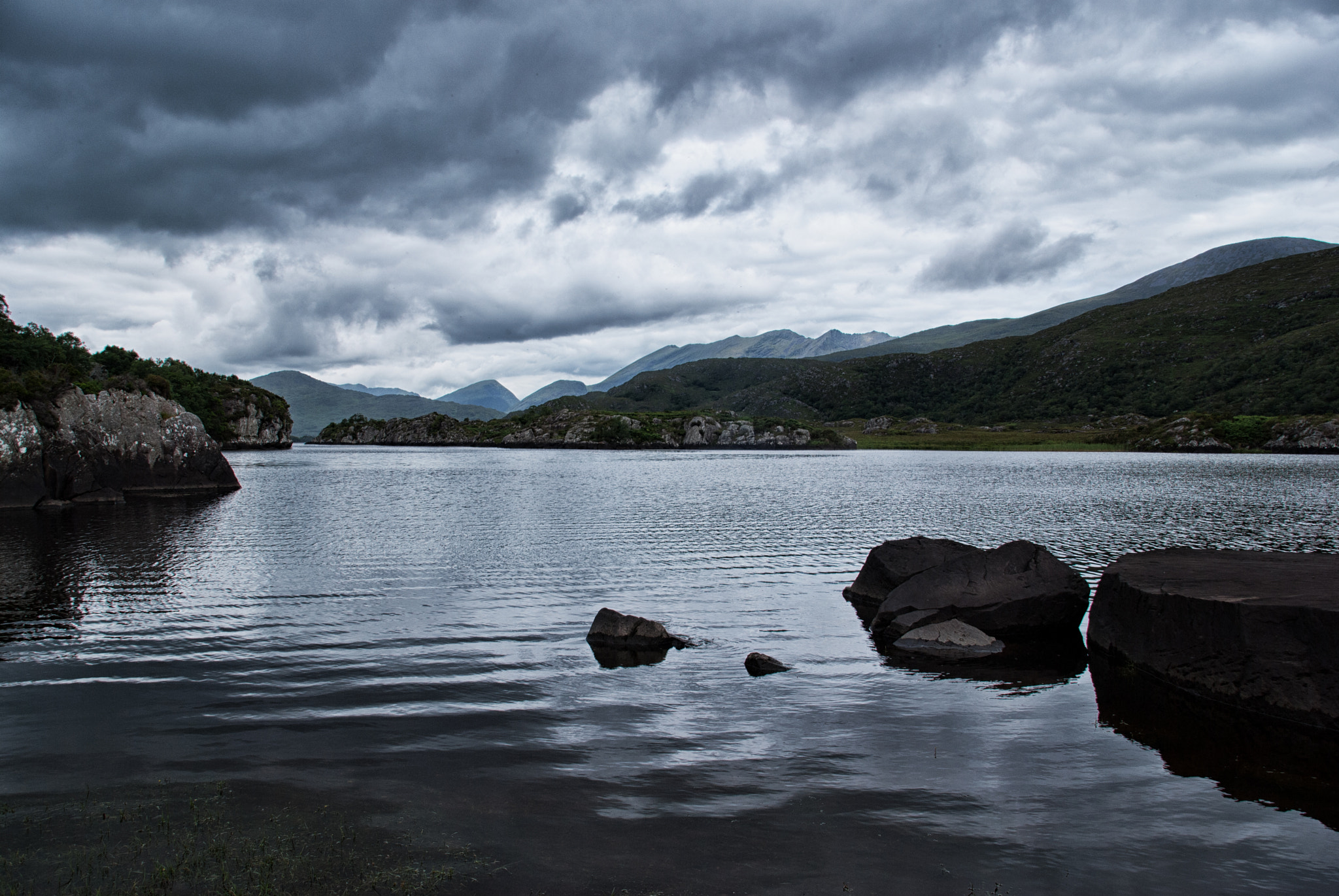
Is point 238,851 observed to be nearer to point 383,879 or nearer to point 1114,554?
point 383,879

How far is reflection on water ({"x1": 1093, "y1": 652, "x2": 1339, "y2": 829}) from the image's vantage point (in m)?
13.5

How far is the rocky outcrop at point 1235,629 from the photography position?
1614 cm

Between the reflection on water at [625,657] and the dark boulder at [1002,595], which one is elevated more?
the dark boulder at [1002,595]

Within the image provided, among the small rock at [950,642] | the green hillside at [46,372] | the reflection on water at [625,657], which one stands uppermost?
the green hillside at [46,372]

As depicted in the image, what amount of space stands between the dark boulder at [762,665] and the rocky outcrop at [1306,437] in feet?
695

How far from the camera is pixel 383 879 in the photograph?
990 cm

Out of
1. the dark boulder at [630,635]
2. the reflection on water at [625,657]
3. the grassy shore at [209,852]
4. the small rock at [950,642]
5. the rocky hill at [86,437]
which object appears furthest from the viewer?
the rocky hill at [86,437]

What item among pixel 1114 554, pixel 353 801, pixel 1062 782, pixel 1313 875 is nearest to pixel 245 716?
pixel 353 801

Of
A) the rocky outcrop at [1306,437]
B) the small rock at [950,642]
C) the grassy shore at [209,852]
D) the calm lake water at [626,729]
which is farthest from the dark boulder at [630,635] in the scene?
the rocky outcrop at [1306,437]

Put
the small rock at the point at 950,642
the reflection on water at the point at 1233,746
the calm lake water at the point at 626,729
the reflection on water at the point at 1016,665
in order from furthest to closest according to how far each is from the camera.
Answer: the small rock at the point at 950,642
the reflection on water at the point at 1016,665
the reflection on water at the point at 1233,746
the calm lake water at the point at 626,729

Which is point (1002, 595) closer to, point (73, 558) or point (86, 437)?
point (73, 558)

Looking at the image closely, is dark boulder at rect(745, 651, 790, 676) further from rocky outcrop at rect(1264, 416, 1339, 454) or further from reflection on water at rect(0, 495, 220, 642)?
rocky outcrop at rect(1264, 416, 1339, 454)

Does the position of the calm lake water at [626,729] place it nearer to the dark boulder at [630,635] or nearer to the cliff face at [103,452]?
the dark boulder at [630,635]

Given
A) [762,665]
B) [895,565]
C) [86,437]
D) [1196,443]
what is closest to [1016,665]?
[895,565]
